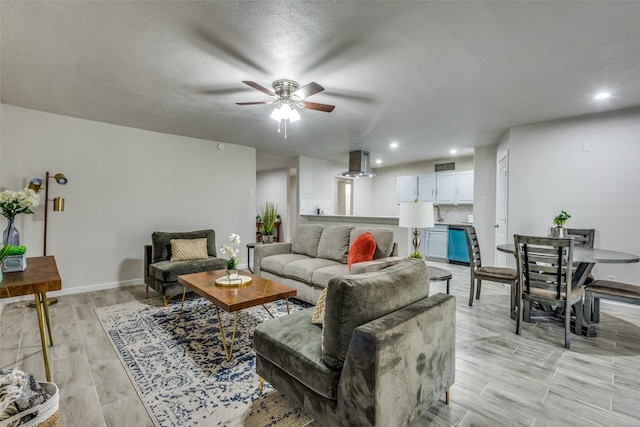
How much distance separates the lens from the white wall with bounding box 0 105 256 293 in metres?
3.66

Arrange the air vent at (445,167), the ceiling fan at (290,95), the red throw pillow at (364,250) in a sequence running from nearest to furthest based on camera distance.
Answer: the ceiling fan at (290,95) → the red throw pillow at (364,250) → the air vent at (445,167)

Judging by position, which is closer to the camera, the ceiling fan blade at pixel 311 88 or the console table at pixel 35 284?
the console table at pixel 35 284

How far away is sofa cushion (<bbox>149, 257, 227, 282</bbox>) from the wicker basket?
7.46 ft

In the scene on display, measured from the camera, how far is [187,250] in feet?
13.0

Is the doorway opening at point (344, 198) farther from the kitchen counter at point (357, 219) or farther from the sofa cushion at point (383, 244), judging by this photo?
the sofa cushion at point (383, 244)

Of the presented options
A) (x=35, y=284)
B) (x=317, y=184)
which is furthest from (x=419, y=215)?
(x=317, y=184)

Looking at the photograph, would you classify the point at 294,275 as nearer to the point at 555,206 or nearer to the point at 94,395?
the point at 94,395

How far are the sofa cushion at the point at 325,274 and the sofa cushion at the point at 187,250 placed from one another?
179 cm

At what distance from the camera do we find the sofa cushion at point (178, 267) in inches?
136

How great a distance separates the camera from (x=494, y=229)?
5281 mm

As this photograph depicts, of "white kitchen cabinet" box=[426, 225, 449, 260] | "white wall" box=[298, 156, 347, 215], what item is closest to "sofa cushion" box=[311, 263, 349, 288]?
"white wall" box=[298, 156, 347, 215]

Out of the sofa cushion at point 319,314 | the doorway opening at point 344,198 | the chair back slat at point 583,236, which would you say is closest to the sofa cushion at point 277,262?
the sofa cushion at point 319,314

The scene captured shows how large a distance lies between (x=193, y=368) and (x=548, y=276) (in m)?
3.12

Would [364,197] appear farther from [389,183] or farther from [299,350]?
[299,350]
